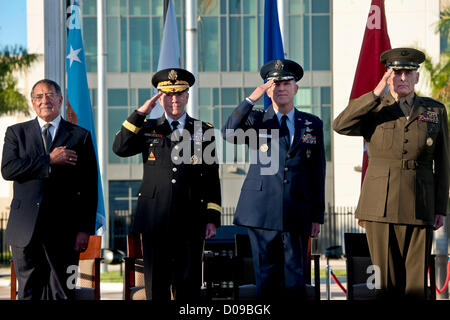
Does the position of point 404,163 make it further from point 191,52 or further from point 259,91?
point 191,52

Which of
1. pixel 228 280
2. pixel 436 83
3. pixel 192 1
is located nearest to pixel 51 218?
pixel 228 280

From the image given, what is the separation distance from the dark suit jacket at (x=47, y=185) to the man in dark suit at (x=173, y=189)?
37cm

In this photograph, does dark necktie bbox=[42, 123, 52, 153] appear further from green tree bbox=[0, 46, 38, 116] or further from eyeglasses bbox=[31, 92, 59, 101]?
green tree bbox=[0, 46, 38, 116]

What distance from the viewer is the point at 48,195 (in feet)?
19.2

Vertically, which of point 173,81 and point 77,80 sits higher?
point 77,80

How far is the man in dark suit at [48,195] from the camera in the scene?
5.73m

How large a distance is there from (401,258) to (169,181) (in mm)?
1760

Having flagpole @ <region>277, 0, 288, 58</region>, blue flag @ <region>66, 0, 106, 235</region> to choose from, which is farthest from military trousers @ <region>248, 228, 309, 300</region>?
blue flag @ <region>66, 0, 106, 235</region>

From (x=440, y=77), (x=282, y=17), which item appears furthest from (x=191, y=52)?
(x=440, y=77)

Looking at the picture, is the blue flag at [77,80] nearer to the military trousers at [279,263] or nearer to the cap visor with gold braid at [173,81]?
the cap visor with gold braid at [173,81]

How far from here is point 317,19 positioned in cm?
2822

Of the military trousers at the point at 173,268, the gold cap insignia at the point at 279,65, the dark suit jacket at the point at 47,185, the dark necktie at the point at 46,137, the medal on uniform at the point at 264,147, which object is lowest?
the military trousers at the point at 173,268

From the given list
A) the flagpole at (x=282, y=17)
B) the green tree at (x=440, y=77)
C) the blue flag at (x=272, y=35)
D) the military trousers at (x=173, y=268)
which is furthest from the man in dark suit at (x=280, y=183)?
the green tree at (x=440, y=77)

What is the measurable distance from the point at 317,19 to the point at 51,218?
2349 cm
